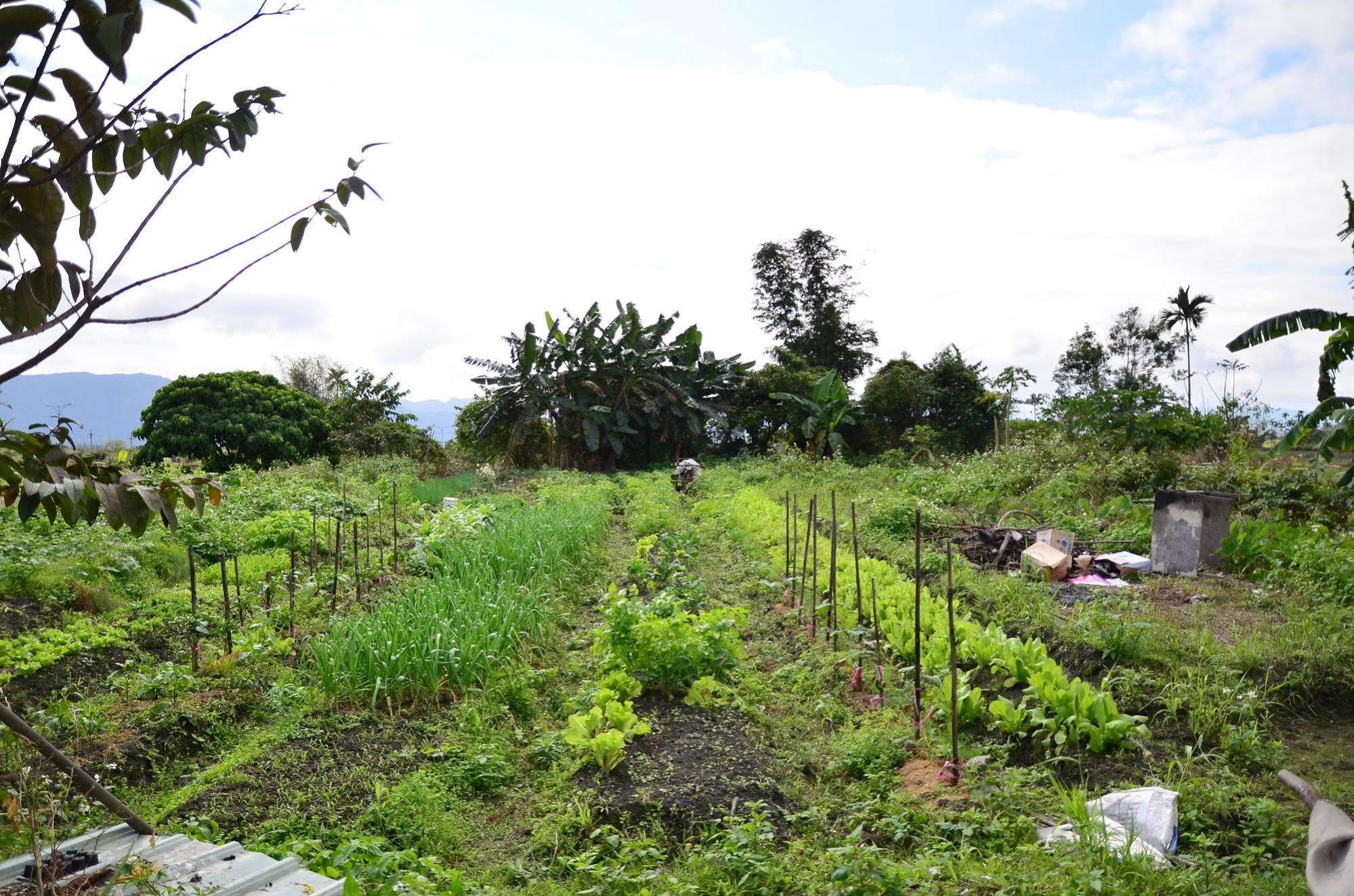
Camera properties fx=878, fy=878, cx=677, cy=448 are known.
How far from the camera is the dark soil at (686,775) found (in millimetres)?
4379

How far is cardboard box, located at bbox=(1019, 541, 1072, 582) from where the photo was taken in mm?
9062

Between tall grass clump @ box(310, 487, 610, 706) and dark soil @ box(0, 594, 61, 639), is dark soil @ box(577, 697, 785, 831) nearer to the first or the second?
tall grass clump @ box(310, 487, 610, 706)

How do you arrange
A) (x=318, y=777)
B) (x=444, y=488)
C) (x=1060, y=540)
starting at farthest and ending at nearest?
(x=444, y=488) < (x=1060, y=540) < (x=318, y=777)

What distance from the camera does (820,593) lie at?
27.4 feet

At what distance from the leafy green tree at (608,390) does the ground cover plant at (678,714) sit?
1493cm

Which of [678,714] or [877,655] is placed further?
[877,655]

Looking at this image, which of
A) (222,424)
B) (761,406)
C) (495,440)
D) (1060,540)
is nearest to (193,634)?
(1060,540)

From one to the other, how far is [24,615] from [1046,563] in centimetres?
926

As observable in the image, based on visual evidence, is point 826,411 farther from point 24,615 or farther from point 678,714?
point 24,615

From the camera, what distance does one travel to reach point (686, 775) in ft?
15.7

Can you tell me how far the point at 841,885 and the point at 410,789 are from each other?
2.19 m

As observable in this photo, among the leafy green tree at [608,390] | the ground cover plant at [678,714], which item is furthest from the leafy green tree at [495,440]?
the ground cover plant at [678,714]

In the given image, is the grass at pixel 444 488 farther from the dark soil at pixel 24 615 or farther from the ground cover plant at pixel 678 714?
the dark soil at pixel 24 615

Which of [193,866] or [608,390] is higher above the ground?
[608,390]
